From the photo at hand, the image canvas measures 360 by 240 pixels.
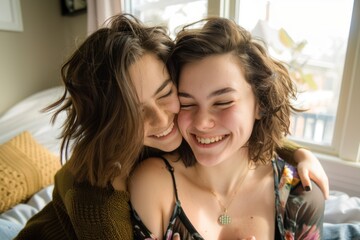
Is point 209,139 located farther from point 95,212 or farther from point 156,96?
point 95,212

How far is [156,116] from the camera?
766 millimetres

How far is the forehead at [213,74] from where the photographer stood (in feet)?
2.33

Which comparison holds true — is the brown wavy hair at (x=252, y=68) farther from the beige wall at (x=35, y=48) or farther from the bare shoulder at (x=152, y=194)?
the beige wall at (x=35, y=48)

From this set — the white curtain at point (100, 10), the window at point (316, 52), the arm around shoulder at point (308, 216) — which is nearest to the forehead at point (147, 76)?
the arm around shoulder at point (308, 216)

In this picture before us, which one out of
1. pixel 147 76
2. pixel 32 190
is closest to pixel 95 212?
pixel 147 76

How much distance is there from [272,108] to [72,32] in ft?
7.25

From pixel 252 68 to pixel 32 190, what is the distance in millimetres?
1235

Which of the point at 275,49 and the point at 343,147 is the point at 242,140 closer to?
the point at 343,147

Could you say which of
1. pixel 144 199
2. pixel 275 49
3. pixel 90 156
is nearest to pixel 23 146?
pixel 90 156

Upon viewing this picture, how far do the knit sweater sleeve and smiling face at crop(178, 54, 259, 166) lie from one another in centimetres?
27

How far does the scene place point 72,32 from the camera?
2467 millimetres

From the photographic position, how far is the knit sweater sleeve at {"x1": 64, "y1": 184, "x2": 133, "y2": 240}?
2.46 ft

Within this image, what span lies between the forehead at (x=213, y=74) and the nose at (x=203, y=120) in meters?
0.06

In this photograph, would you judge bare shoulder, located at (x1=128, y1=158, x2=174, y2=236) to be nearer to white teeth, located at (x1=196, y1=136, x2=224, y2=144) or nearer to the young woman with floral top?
the young woman with floral top
